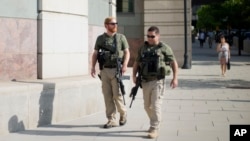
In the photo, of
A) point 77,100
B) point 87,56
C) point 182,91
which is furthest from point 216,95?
point 77,100

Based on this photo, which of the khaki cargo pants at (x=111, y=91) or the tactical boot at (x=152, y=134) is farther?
the khaki cargo pants at (x=111, y=91)

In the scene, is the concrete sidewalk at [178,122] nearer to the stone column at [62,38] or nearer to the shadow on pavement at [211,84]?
the shadow on pavement at [211,84]

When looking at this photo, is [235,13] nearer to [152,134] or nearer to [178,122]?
[178,122]

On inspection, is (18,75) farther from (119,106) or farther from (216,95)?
(216,95)

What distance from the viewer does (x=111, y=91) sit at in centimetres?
793

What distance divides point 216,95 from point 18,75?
6404mm

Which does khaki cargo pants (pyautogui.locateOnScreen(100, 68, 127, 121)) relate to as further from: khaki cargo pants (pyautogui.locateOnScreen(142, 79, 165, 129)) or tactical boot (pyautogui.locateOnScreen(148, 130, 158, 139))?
tactical boot (pyautogui.locateOnScreen(148, 130, 158, 139))

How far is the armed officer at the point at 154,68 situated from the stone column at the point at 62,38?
2.44m

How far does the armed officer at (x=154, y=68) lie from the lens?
7098mm

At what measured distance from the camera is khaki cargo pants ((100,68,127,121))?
25.5 ft

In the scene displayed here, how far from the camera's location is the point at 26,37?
8.54 m

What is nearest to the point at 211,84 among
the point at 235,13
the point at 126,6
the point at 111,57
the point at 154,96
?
the point at 111,57

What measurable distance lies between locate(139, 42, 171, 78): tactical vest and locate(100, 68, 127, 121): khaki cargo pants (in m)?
0.79

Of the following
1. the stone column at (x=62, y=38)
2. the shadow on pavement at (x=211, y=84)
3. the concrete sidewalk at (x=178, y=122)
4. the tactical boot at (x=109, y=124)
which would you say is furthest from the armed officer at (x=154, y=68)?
the shadow on pavement at (x=211, y=84)
